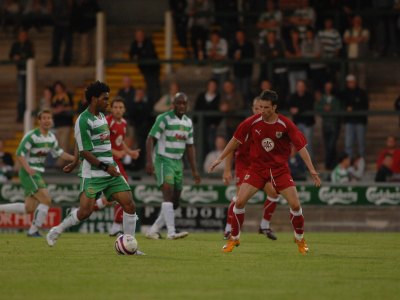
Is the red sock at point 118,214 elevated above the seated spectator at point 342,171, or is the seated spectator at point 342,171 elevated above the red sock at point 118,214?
the seated spectator at point 342,171

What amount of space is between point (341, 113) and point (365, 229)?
8.40 feet

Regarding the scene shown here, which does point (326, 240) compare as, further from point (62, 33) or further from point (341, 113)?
point (62, 33)

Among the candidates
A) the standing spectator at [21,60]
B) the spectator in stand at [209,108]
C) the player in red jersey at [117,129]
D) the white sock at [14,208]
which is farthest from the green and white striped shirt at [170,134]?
the standing spectator at [21,60]

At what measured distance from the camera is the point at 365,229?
23.6m

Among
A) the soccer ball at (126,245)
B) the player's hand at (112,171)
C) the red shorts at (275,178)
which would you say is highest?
the player's hand at (112,171)

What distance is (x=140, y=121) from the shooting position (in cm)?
2536

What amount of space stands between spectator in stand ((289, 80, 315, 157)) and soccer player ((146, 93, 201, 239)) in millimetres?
5770

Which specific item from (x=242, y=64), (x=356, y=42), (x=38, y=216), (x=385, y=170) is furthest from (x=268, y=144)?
(x=356, y=42)

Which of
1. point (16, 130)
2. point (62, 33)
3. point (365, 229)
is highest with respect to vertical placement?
point (62, 33)

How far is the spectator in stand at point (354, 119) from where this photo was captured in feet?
79.9

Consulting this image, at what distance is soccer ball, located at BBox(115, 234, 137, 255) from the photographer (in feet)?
47.1

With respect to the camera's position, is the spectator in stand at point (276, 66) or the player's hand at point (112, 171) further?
the spectator in stand at point (276, 66)

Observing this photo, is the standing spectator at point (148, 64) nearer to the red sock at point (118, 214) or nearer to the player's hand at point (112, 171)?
the red sock at point (118, 214)

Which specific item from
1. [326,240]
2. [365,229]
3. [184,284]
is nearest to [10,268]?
[184,284]
